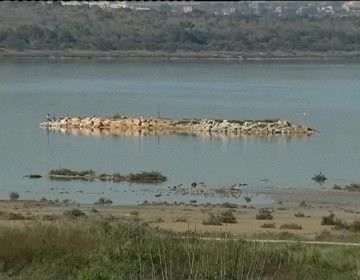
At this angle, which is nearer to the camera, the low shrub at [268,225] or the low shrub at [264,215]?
the low shrub at [268,225]

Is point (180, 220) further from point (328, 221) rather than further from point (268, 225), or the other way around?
point (328, 221)

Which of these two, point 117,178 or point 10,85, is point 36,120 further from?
point 10,85

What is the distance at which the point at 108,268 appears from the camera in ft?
27.9

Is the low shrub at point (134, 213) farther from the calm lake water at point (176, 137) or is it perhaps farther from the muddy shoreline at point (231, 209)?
the calm lake water at point (176, 137)

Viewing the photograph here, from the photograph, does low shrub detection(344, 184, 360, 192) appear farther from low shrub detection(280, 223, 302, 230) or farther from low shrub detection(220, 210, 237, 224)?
low shrub detection(280, 223, 302, 230)

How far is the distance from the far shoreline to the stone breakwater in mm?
69992

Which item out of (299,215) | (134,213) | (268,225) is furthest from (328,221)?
(134,213)

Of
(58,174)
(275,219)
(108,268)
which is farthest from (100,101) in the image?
(108,268)

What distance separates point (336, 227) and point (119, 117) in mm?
32554

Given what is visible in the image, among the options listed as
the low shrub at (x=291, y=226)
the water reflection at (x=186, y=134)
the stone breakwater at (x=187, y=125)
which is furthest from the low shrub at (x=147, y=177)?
the stone breakwater at (x=187, y=125)

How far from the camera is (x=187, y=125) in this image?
46969 mm

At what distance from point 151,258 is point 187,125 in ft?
125

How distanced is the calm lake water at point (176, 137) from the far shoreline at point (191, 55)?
45.9 feet

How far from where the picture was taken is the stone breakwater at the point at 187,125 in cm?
4578
